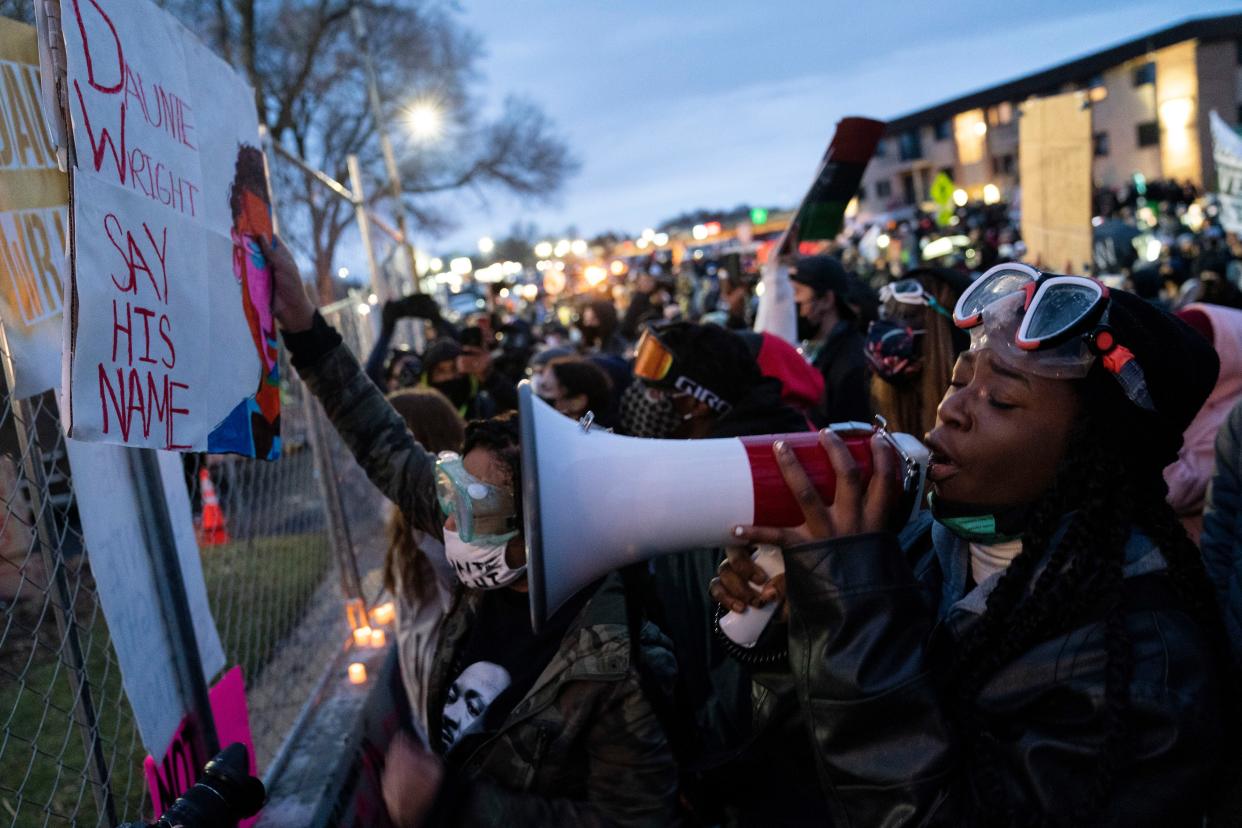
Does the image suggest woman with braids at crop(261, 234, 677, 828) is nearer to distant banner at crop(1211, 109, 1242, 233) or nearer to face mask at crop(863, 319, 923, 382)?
face mask at crop(863, 319, 923, 382)

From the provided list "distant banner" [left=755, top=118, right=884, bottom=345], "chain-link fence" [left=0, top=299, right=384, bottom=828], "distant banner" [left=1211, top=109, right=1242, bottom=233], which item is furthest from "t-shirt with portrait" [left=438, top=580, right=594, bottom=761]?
"distant banner" [left=1211, top=109, right=1242, bottom=233]

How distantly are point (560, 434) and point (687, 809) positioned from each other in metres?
1.03

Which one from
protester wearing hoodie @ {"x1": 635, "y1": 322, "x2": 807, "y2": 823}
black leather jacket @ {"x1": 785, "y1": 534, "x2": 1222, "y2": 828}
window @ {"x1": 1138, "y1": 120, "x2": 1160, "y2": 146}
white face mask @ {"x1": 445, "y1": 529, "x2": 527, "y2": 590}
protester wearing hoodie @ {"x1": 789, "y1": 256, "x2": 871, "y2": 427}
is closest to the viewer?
black leather jacket @ {"x1": 785, "y1": 534, "x2": 1222, "y2": 828}

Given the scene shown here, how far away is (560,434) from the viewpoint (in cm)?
149

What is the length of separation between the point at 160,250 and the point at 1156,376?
1.63m

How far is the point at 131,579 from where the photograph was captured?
215 cm

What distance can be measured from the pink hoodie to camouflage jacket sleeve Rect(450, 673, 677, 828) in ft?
6.90

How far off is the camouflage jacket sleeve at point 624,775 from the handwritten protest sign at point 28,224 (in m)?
1.17

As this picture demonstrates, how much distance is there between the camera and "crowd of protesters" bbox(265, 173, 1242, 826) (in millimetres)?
1337

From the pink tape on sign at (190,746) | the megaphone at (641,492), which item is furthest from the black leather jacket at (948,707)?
the pink tape on sign at (190,746)

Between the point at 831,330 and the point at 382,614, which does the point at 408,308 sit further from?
the point at 831,330

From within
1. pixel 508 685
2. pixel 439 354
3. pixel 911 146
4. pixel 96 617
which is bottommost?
pixel 96 617

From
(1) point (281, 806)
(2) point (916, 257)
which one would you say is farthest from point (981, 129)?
(1) point (281, 806)

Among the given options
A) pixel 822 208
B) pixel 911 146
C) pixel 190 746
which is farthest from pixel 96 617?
pixel 911 146
